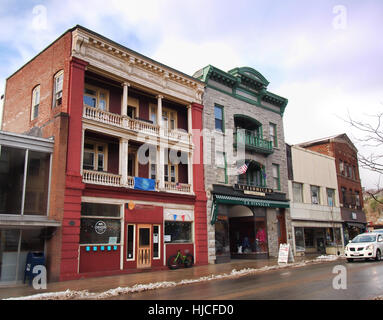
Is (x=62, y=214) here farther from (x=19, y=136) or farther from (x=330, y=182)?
(x=330, y=182)

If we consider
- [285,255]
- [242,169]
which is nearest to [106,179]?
[242,169]

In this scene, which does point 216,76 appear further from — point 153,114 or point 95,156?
point 95,156

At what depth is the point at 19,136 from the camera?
52.5 feet

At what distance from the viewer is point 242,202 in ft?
82.5

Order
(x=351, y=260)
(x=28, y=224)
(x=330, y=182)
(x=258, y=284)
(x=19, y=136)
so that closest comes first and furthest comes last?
(x=258, y=284), (x=28, y=224), (x=19, y=136), (x=351, y=260), (x=330, y=182)

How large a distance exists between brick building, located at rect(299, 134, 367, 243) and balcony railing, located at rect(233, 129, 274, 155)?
13.0 m

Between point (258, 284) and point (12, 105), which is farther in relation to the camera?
point (12, 105)

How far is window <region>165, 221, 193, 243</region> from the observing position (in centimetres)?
2106

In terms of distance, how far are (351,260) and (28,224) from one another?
18329 mm

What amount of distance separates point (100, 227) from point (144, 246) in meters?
2.91

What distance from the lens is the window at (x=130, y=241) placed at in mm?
18719

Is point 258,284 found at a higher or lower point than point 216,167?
lower
